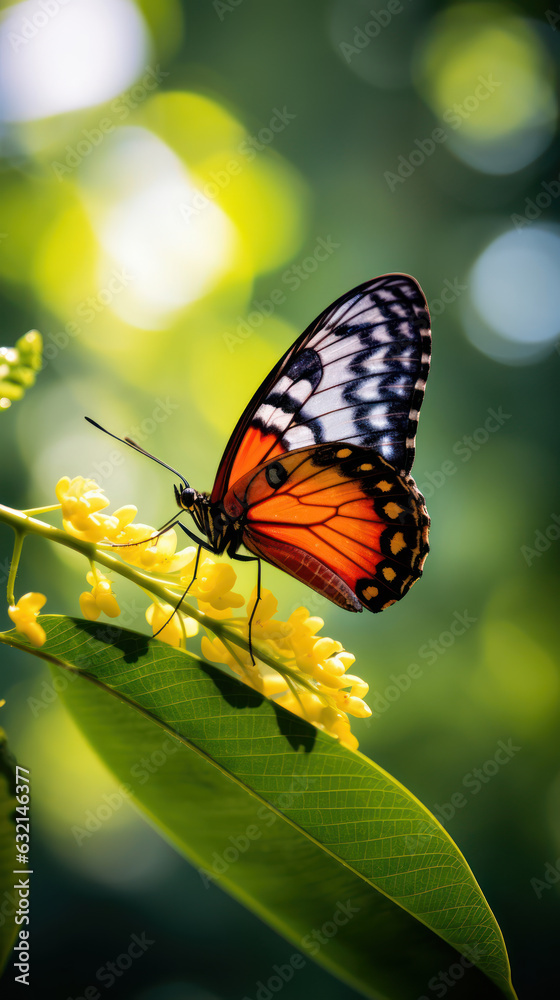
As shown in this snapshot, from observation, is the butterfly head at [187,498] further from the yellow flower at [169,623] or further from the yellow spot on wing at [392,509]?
the yellow spot on wing at [392,509]

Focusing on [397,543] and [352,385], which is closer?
[397,543]

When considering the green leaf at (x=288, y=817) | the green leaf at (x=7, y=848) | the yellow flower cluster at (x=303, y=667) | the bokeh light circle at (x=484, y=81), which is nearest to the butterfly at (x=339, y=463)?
the yellow flower cluster at (x=303, y=667)

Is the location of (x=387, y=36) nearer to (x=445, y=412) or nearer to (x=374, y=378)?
(x=445, y=412)

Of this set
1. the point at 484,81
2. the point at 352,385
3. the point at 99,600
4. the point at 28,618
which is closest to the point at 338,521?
the point at 352,385

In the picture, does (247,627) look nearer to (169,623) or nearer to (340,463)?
(169,623)

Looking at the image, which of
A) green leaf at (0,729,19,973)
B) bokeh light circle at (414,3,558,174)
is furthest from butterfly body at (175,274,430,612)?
bokeh light circle at (414,3,558,174)

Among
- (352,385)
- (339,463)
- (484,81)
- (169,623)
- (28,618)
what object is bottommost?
(28,618)
